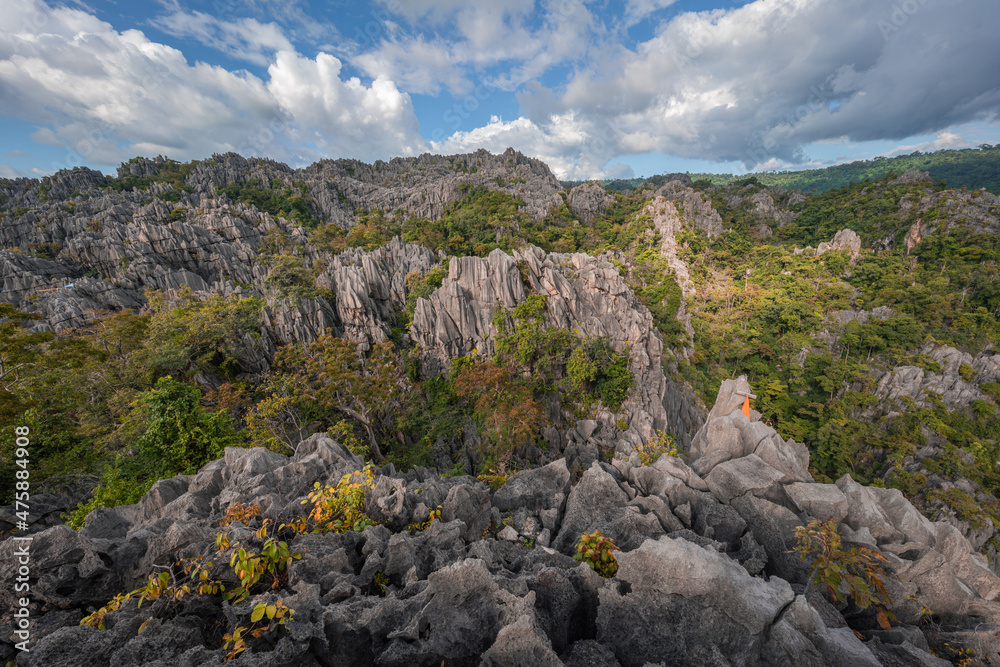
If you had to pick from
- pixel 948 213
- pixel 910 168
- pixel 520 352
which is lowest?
pixel 520 352

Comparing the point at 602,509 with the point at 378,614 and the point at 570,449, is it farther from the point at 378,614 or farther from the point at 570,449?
the point at 570,449

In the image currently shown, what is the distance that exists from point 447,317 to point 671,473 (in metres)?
20.4

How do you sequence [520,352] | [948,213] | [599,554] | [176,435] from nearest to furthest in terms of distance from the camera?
1. [599,554]
2. [176,435]
3. [520,352]
4. [948,213]

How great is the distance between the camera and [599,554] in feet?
18.2

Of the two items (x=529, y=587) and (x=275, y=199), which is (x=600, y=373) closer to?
(x=529, y=587)

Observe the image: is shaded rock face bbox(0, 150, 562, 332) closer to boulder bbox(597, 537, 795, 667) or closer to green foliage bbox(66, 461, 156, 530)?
green foliage bbox(66, 461, 156, 530)

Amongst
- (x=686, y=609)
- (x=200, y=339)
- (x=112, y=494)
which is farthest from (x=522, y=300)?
(x=200, y=339)

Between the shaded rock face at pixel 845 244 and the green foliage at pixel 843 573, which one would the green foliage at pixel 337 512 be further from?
the shaded rock face at pixel 845 244

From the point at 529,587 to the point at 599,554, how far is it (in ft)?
4.47

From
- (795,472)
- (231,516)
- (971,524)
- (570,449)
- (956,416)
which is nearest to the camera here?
(231,516)

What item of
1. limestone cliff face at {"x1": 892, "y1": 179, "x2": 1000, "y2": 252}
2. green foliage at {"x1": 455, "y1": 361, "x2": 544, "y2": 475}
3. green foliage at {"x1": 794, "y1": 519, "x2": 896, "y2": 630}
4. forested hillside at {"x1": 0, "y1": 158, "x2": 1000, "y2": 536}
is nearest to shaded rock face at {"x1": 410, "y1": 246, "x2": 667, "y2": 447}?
forested hillside at {"x1": 0, "y1": 158, "x2": 1000, "y2": 536}

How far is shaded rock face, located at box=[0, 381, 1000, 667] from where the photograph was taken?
3.91 metres

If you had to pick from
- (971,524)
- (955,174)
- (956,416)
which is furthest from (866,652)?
(955,174)

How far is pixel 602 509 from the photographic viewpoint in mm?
7273
